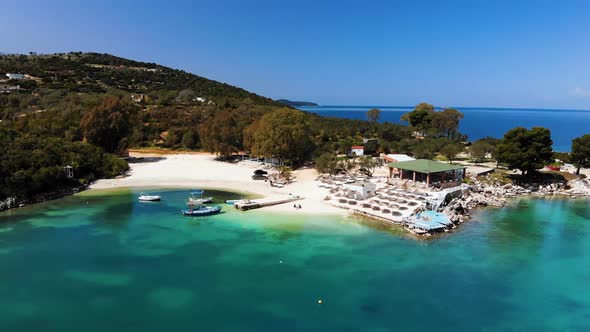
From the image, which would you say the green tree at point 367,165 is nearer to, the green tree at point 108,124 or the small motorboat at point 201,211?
the small motorboat at point 201,211

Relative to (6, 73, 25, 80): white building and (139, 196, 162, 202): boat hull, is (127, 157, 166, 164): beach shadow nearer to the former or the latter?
(139, 196, 162, 202): boat hull

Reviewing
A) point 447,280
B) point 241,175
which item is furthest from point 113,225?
point 447,280

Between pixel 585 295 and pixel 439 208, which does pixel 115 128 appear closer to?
pixel 439 208

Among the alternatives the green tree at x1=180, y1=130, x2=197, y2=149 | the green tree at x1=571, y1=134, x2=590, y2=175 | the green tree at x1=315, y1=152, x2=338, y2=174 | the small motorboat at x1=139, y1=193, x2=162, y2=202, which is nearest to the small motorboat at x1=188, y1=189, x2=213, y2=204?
the small motorboat at x1=139, y1=193, x2=162, y2=202

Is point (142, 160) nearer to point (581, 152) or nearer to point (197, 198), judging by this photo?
point (197, 198)

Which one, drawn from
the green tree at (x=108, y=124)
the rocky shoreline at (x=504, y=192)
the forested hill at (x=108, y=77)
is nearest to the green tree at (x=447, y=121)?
the rocky shoreline at (x=504, y=192)
